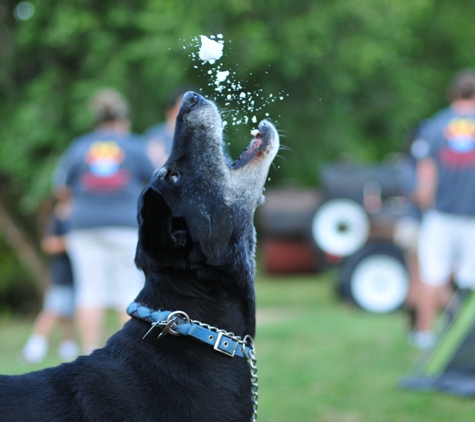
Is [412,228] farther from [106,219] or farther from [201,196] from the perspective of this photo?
[201,196]

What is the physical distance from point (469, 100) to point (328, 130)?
987cm

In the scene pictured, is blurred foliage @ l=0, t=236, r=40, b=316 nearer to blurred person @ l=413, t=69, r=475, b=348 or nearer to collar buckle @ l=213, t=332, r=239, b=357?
blurred person @ l=413, t=69, r=475, b=348

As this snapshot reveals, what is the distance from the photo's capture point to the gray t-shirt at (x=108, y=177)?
255 inches

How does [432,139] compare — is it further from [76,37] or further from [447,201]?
[76,37]

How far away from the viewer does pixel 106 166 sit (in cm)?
652

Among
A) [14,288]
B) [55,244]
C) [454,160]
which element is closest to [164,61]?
[55,244]

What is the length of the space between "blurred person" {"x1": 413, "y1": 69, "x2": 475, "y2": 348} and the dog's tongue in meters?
4.68

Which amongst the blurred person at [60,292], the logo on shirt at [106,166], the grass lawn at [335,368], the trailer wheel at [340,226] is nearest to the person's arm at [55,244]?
the blurred person at [60,292]

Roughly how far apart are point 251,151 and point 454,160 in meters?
4.83

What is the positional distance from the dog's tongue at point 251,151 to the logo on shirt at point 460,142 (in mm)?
4772

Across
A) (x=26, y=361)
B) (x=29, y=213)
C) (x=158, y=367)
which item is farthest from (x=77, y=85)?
(x=158, y=367)

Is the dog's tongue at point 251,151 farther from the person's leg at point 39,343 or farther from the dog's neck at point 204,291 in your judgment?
the person's leg at point 39,343

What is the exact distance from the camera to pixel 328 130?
1705cm

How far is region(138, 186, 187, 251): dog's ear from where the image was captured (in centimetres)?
263
